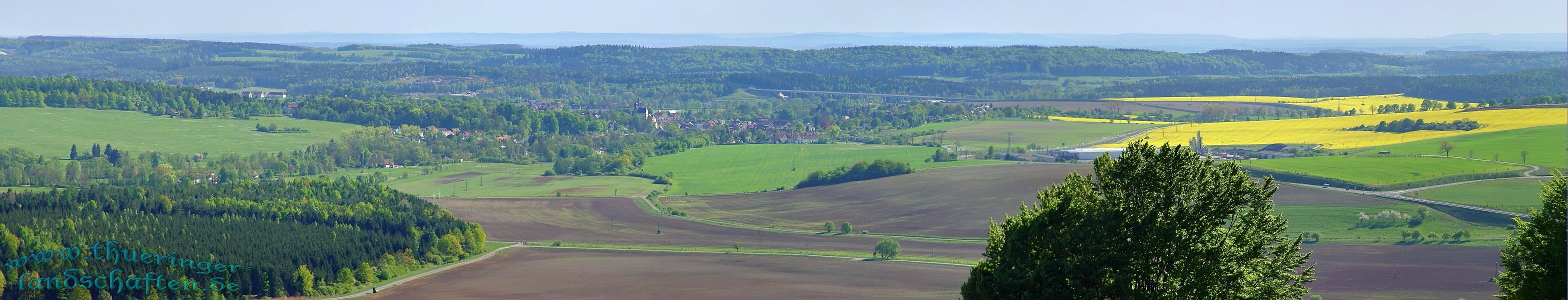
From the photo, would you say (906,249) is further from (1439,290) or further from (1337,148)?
(1337,148)

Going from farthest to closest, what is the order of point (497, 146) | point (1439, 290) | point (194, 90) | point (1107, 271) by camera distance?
point (194, 90) < point (497, 146) < point (1439, 290) < point (1107, 271)

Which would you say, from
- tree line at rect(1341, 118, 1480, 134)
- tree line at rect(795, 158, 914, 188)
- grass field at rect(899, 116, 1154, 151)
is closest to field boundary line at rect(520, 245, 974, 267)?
tree line at rect(795, 158, 914, 188)

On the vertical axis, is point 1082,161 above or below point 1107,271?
below

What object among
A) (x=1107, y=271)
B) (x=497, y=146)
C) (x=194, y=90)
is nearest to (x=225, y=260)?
(x=1107, y=271)

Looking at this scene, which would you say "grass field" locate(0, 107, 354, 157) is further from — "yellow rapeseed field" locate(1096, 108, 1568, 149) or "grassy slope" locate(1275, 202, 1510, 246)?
"grassy slope" locate(1275, 202, 1510, 246)

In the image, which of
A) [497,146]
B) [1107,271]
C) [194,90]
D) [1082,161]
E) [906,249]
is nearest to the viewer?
[1107,271]

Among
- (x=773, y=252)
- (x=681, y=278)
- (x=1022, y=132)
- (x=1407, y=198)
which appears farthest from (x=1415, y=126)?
(x=681, y=278)
